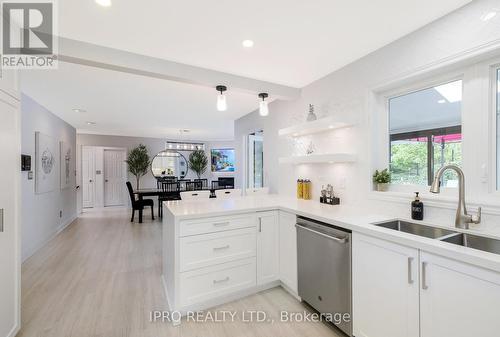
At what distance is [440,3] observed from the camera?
1.58m

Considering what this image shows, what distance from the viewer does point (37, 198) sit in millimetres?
3881

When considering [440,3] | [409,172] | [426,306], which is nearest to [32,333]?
[426,306]

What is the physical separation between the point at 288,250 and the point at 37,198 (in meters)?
4.30

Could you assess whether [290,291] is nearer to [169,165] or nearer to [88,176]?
[169,165]

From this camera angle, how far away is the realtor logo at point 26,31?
161cm

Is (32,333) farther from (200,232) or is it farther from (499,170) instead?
(499,170)

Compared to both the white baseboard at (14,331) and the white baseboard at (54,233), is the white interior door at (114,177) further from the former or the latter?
the white baseboard at (14,331)

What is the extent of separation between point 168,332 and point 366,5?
9.44ft

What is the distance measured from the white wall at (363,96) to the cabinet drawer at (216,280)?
131 centimetres

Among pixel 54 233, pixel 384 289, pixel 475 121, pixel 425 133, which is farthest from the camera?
pixel 54 233

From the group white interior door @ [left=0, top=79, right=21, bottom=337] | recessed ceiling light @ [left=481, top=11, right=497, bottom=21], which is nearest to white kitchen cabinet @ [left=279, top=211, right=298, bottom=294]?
recessed ceiling light @ [left=481, top=11, right=497, bottom=21]

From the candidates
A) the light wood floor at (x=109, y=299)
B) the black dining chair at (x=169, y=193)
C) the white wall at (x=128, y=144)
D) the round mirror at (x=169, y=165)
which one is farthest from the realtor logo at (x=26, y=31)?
the round mirror at (x=169, y=165)

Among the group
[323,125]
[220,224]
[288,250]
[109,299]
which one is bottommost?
[109,299]

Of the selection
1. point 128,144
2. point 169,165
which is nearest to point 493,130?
point 169,165
